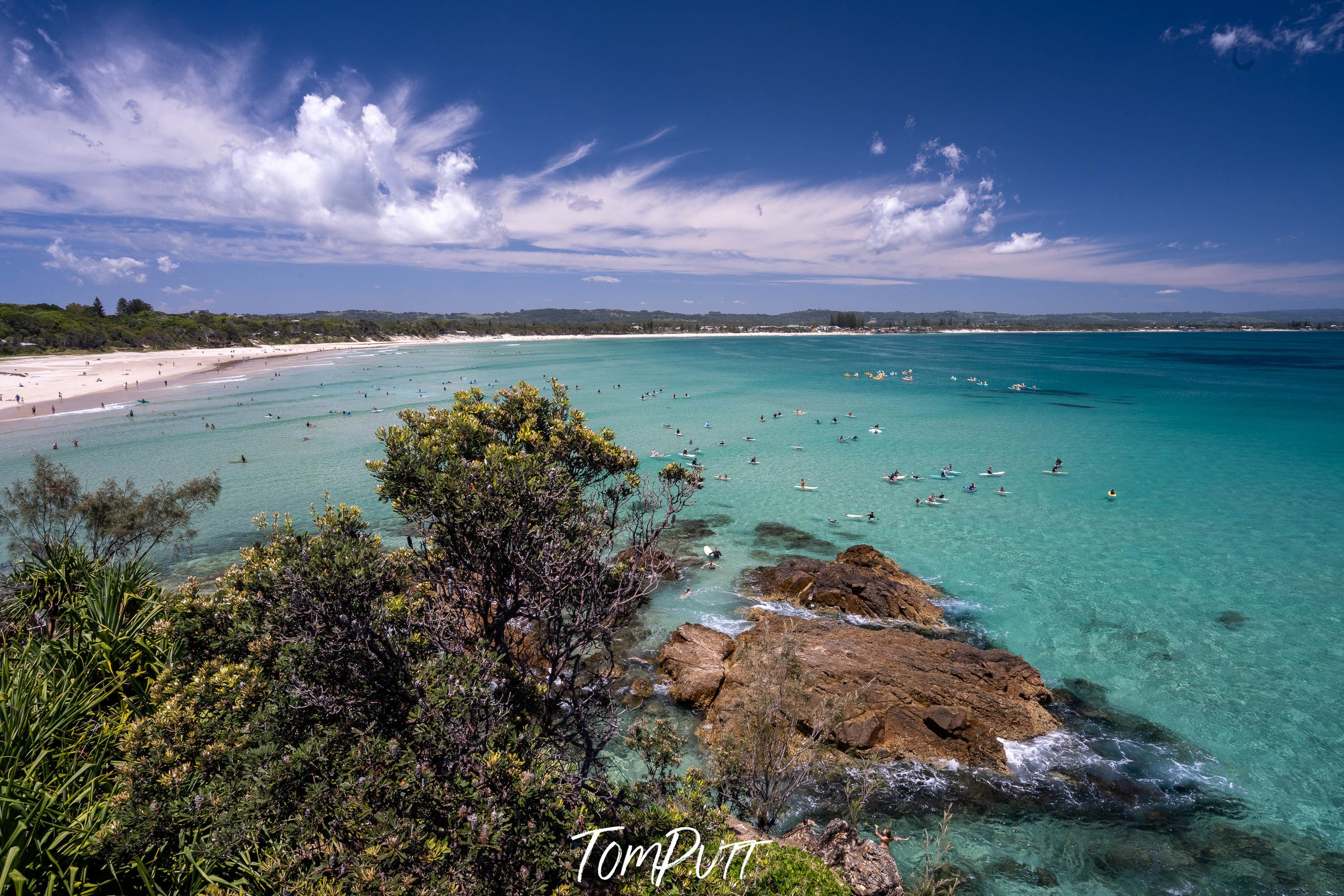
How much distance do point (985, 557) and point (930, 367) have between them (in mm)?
104155

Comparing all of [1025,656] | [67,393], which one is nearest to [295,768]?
[1025,656]

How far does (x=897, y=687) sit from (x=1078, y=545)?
18.1m

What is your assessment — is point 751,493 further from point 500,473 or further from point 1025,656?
point 500,473

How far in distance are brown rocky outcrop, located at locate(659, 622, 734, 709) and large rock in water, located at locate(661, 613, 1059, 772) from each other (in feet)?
0.10

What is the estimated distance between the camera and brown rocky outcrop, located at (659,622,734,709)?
47.5 ft

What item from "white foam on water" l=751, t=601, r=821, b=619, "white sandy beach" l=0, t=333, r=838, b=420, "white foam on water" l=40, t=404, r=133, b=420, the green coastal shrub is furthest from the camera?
"white sandy beach" l=0, t=333, r=838, b=420

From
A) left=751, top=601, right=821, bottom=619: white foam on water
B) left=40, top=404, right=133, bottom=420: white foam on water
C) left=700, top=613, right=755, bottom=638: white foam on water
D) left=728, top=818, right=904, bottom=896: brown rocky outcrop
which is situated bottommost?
left=700, top=613, right=755, bottom=638: white foam on water

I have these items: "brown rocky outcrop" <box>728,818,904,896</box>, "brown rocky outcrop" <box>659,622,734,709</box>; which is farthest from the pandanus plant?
"brown rocky outcrop" <box>659,622,734,709</box>

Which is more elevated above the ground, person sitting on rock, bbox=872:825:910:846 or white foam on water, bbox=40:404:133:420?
white foam on water, bbox=40:404:133:420

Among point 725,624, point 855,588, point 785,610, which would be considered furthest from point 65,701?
point 855,588

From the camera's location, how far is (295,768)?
6105 mm

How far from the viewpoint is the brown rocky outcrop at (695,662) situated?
14.5 meters

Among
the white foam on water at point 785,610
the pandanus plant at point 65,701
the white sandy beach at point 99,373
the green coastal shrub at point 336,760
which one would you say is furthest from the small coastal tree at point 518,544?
the white sandy beach at point 99,373

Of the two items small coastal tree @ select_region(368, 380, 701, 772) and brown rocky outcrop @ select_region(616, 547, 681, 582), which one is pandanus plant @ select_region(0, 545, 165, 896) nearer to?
small coastal tree @ select_region(368, 380, 701, 772)
